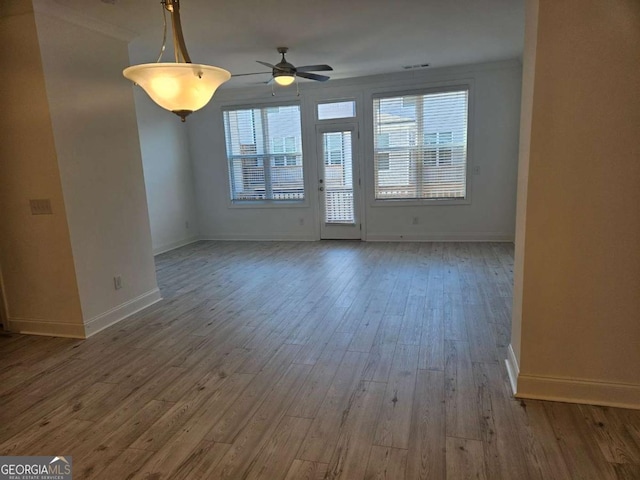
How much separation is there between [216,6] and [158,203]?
407cm

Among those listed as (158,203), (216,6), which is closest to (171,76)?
(216,6)

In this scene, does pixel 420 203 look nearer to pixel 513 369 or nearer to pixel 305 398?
pixel 513 369

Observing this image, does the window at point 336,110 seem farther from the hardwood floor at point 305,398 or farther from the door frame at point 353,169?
the hardwood floor at point 305,398

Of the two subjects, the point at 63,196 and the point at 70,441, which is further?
the point at 63,196

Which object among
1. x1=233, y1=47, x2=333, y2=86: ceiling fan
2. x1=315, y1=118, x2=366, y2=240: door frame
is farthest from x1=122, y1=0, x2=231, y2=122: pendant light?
x1=315, y1=118, x2=366, y2=240: door frame

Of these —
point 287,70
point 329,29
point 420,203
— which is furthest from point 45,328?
point 420,203

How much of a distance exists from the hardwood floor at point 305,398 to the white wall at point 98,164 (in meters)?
0.41

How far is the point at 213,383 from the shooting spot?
254 cm

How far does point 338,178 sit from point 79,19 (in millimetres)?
4449

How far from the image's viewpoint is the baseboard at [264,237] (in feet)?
24.1

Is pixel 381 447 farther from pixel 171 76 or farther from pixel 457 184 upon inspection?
pixel 457 184

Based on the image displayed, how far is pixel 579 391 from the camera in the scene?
7.10 feet

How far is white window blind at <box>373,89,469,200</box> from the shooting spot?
6.33m

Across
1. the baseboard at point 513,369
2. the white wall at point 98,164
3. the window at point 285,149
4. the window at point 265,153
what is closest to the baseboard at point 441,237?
the window at point 265,153
